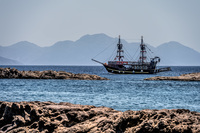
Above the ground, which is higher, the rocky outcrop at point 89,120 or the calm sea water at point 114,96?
the rocky outcrop at point 89,120

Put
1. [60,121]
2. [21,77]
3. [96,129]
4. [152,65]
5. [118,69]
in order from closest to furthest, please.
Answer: [96,129], [60,121], [21,77], [118,69], [152,65]

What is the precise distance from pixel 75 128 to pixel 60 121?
882 mm

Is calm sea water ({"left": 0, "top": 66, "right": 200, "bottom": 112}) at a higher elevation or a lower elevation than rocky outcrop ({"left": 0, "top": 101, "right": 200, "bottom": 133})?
lower

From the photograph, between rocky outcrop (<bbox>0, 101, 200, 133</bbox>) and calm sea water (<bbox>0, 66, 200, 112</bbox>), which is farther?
calm sea water (<bbox>0, 66, 200, 112</bbox>)

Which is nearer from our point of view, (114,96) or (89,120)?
(89,120)

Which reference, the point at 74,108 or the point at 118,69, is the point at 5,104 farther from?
the point at 118,69

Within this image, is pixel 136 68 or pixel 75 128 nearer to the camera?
pixel 75 128

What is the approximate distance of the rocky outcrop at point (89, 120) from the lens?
9763 millimetres

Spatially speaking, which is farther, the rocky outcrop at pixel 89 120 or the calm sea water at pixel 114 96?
the calm sea water at pixel 114 96

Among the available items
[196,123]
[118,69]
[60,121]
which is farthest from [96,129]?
[118,69]

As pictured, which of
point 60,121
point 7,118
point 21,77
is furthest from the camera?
point 21,77

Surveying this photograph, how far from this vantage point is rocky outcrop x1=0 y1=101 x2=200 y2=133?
976 centimetres

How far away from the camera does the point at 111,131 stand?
10102 mm

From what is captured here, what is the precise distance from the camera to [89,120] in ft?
36.9
